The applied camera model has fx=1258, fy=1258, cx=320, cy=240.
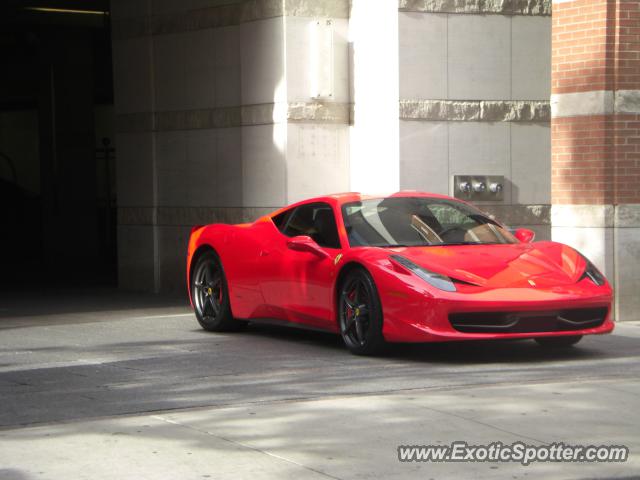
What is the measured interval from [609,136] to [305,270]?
3.93 metres

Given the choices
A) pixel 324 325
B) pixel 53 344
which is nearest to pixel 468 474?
pixel 324 325

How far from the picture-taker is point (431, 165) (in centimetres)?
1469

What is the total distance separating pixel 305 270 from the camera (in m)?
10.4

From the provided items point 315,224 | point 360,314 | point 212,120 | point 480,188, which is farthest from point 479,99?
point 360,314

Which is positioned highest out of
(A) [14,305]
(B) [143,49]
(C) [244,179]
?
(B) [143,49]

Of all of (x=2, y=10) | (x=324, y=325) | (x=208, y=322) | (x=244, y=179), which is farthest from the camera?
(x=2, y=10)

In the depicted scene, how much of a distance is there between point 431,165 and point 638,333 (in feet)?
12.9

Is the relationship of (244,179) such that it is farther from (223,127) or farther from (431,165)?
(431,165)

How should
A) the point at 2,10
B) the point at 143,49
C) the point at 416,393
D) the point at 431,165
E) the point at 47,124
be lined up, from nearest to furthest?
the point at 416,393, the point at 431,165, the point at 143,49, the point at 2,10, the point at 47,124

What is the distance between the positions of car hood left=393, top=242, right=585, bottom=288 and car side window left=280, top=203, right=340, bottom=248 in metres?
0.81

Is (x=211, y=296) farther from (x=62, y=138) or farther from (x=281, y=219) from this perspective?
(x=62, y=138)

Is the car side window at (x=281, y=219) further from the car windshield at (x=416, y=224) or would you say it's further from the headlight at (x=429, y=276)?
the headlight at (x=429, y=276)

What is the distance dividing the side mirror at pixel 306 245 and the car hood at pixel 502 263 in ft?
2.47

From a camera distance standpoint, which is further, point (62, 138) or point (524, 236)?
point (62, 138)
